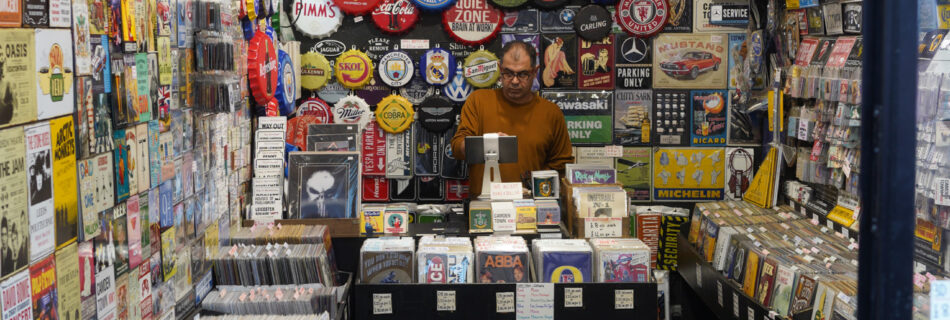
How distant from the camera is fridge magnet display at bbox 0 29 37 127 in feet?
7.98

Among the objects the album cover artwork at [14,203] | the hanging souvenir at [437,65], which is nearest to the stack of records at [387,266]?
the album cover artwork at [14,203]

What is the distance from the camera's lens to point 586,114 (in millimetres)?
7480

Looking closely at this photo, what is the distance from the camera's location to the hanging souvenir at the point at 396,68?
24.0 ft

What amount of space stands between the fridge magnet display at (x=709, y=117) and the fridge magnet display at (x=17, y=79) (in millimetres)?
5743

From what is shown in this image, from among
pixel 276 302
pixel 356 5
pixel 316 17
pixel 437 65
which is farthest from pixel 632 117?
pixel 276 302

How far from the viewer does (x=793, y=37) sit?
6.28 meters

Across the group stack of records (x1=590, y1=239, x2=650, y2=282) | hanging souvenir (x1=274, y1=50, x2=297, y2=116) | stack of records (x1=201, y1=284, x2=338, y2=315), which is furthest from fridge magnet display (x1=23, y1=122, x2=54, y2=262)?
hanging souvenir (x1=274, y1=50, x2=297, y2=116)

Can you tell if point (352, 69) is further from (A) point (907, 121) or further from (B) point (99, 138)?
(A) point (907, 121)

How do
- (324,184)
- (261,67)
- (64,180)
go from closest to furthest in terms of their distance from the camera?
(64,180), (324,184), (261,67)

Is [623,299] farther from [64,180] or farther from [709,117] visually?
[709,117]

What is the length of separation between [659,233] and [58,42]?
18.1 ft

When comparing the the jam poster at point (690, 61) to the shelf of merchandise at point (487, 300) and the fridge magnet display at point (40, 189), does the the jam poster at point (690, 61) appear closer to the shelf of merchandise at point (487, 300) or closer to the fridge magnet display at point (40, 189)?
the shelf of merchandise at point (487, 300)

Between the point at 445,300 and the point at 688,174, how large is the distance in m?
3.85

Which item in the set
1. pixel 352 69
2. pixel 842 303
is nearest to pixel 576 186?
pixel 842 303
